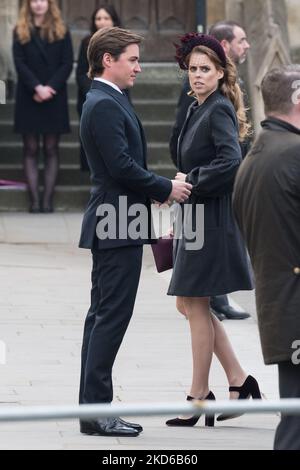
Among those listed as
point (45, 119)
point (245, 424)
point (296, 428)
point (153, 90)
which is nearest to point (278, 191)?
point (296, 428)

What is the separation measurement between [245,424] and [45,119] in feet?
26.4

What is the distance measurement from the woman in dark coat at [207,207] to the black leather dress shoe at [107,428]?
41cm

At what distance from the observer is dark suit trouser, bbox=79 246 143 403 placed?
741 centimetres

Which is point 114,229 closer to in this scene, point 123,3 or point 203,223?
point 203,223

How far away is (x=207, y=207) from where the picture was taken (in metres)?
7.73

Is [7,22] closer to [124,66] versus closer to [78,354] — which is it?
[78,354]

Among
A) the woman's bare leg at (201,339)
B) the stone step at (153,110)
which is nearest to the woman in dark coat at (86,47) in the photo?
the stone step at (153,110)

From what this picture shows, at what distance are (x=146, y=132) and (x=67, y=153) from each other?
940 mm

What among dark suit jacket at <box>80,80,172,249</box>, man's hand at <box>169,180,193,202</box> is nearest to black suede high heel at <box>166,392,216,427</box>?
dark suit jacket at <box>80,80,172,249</box>

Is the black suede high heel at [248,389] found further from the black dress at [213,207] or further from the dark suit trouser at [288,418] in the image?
the dark suit trouser at [288,418]

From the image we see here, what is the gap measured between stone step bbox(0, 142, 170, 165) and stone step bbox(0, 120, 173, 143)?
12cm

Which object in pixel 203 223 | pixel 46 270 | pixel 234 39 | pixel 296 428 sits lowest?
pixel 46 270

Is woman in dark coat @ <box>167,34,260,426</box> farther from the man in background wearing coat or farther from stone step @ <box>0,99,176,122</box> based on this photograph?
stone step @ <box>0,99,176,122</box>
